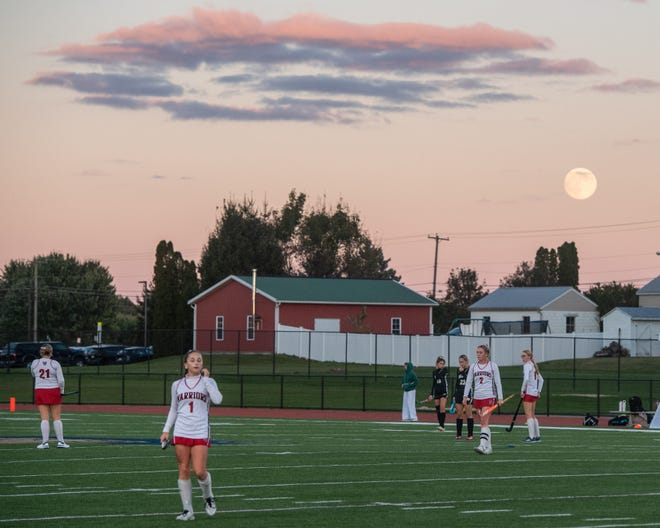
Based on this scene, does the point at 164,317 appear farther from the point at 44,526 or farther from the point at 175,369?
the point at 44,526

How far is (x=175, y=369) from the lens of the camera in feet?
210

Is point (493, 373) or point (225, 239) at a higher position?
point (225, 239)

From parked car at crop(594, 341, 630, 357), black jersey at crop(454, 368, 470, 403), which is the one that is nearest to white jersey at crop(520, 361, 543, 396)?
black jersey at crop(454, 368, 470, 403)

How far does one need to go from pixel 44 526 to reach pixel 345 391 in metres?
41.4

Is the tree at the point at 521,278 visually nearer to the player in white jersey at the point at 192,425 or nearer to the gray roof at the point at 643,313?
the gray roof at the point at 643,313

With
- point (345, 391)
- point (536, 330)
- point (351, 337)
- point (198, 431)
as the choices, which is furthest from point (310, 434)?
point (536, 330)

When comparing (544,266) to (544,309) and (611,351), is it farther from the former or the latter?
(611,351)

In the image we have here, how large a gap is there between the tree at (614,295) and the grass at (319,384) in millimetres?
46440

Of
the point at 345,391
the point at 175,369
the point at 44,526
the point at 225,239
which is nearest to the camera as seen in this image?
the point at 44,526

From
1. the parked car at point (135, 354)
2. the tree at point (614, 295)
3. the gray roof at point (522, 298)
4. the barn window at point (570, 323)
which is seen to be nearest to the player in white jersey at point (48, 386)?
the parked car at point (135, 354)

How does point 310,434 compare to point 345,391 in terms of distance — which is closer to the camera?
point 310,434

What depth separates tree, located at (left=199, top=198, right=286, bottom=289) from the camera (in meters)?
A: 108

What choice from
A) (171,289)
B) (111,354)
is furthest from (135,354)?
(171,289)

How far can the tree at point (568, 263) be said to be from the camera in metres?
142
